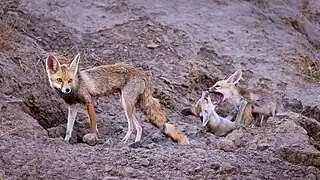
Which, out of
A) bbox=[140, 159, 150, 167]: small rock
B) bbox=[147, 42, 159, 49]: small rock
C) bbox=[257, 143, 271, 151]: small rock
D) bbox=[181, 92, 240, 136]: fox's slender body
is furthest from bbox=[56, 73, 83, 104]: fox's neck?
bbox=[147, 42, 159, 49]: small rock

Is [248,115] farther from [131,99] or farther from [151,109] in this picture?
[131,99]

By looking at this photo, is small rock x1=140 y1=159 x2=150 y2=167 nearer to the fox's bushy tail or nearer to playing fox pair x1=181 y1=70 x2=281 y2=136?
the fox's bushy tail

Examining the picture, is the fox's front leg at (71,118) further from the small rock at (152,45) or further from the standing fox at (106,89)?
the small rock at (152,45)

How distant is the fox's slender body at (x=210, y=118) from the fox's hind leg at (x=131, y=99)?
145 cm

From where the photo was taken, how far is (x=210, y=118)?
887 cm

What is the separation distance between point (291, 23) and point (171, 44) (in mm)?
4390

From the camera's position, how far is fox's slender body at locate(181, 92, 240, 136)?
8648 mm

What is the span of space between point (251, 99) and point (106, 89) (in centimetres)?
240

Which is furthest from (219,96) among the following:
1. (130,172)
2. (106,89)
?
(130,172)

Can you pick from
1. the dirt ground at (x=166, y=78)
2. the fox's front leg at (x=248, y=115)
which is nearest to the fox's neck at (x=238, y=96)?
the fox's front leg at (x=248, y=115)

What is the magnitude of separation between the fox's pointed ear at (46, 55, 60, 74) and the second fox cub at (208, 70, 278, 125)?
9.06 feet

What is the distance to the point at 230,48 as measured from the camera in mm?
12125

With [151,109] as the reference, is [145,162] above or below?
above

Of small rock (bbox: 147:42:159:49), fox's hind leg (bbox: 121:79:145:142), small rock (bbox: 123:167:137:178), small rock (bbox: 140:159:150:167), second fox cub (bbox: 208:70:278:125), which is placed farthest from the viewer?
small rock (bbox: 147:42:159:49)
